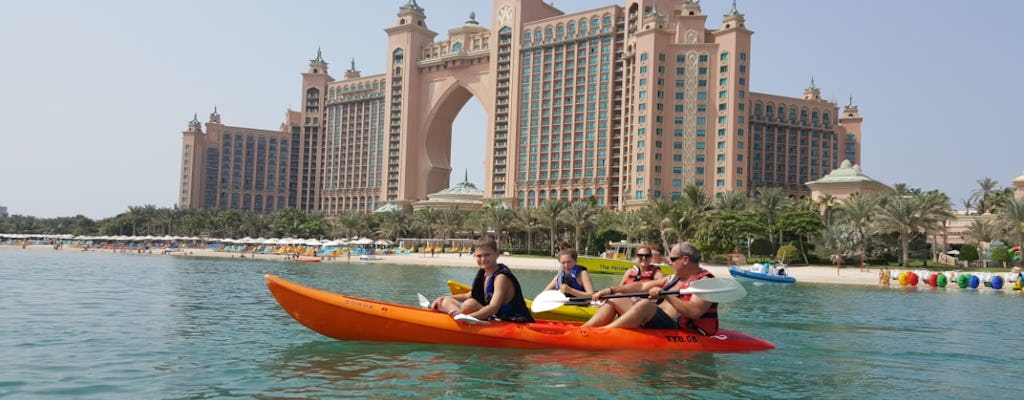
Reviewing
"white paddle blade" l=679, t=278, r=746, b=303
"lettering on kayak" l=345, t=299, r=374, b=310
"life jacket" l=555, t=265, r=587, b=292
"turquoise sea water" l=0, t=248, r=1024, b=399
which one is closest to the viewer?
"turquoise sea water" l=0, t=248, r=1024, b=399

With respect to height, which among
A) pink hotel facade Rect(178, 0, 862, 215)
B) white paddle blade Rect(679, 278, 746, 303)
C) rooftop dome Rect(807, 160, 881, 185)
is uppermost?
pink hotel facade Rect(178, 0, 862, 215)

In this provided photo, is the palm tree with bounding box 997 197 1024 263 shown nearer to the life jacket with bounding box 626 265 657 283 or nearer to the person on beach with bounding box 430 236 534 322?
the life jacket with bounding box 626 265 657 283

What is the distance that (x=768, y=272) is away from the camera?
49.2 m

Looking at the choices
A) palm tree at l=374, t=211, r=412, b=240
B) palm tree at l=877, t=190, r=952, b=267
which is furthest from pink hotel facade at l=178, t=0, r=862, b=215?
palm tree at l=877, t=190, r=952, b=267

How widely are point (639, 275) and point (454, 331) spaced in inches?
134

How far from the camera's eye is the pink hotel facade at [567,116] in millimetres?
102250

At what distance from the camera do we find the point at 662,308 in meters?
14.1

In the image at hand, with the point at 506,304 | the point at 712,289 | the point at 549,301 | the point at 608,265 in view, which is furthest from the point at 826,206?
the point at 506,304

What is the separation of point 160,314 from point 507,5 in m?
108

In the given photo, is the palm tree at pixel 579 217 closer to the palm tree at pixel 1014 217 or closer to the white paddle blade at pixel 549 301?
the palm tree at pixel 1014 217

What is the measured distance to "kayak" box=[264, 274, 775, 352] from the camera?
45.2 ft

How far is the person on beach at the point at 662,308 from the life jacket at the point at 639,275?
380 millimetres

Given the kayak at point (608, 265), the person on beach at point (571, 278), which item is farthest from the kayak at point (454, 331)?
the kayak at point (608, 265)

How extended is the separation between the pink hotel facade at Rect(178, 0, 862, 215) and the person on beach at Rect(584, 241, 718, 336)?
87.6m
